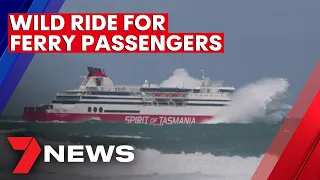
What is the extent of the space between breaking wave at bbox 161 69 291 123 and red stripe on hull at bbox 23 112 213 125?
0.39ft

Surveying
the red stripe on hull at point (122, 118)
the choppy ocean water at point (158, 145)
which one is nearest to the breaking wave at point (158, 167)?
the choppy ocean water at point (158, 145)

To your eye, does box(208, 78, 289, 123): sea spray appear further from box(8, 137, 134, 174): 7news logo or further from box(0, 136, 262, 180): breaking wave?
box(8, 137, 134, 174): 7news logo

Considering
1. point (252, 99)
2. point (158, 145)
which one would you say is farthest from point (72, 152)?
point (252, 99)

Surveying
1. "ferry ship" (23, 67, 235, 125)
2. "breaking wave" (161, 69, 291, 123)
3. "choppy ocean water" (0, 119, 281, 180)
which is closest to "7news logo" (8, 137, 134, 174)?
"choppy ocean water" (0, 119, 281, 180)

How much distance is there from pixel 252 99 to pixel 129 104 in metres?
0.61

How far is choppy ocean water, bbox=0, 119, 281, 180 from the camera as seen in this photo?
1.96 m

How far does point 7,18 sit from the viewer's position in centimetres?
198

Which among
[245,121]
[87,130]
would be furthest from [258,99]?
[87,130]

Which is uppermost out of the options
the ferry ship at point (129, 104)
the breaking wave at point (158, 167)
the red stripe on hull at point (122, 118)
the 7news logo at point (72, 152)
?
the ferry ship at point (129, 104)

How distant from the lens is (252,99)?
1.96m

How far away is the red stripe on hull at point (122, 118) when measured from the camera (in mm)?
1967

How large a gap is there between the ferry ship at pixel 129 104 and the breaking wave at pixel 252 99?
0.03 meters

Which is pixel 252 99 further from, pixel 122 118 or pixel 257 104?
pixel 122 118

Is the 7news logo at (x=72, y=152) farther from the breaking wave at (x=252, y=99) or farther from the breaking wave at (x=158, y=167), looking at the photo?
Answer: the breaking wave at (x=252, y=99)
